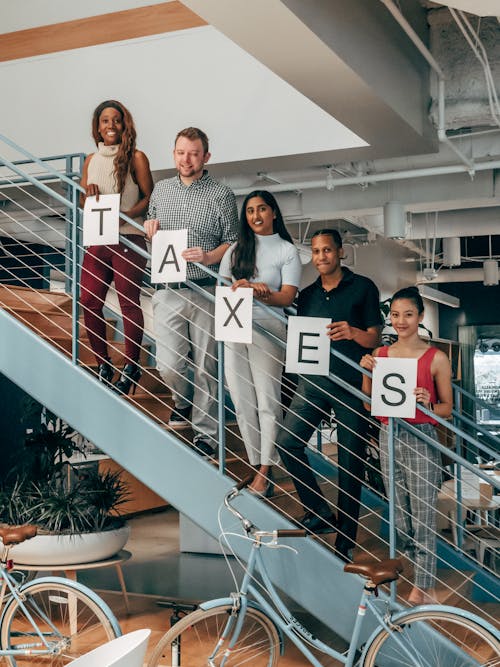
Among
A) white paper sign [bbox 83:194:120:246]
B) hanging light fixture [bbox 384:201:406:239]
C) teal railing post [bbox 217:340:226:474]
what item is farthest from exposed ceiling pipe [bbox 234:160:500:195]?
teal railing post [bbox 217:340:226:474]

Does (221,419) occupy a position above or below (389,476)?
above

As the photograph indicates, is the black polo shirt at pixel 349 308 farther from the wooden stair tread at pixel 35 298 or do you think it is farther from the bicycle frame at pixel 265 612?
the wooden stair tread at pixel 35 298

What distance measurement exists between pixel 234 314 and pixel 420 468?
40.1 inches

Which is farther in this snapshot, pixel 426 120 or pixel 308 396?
pixel 426 120

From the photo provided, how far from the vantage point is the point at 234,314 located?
360cm

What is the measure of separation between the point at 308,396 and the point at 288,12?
1663 mm

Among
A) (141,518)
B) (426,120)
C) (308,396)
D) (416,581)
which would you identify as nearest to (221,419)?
(308,396)

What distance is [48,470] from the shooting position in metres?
5.71

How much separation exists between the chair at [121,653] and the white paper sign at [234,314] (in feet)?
5.18

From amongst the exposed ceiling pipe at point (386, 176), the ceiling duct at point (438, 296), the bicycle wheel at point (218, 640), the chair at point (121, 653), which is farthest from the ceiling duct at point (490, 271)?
the chair at point (121, 653)

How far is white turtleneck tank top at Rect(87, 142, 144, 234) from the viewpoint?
416 centimetres

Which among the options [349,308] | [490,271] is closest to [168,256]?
[349,308]

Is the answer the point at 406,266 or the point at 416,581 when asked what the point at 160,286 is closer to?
the point at 416,581

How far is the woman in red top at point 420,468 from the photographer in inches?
144
